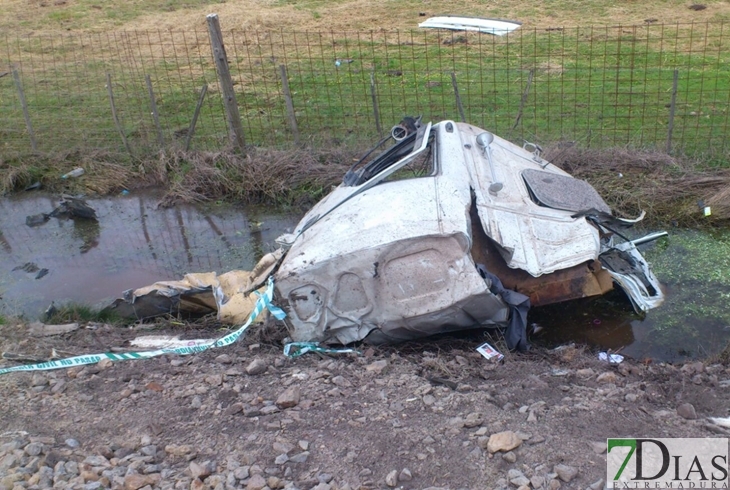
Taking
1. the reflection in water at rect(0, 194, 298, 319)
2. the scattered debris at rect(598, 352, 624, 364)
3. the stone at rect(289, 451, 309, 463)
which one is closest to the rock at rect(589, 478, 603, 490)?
the stone at rect(289, 451, 309, 463)

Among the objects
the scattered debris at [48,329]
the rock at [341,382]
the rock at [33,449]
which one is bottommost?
the scattered debris at [48,329]

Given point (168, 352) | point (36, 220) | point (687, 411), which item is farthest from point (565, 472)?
point (36, 220)

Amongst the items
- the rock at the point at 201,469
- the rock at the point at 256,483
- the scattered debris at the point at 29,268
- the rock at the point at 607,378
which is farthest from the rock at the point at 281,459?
the scattered debris at the point at 29,268

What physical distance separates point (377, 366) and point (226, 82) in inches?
206

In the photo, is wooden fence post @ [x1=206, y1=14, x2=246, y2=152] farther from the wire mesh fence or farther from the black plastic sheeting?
Answer: the black plastic sheeting

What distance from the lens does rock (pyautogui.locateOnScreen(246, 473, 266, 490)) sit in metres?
3.40

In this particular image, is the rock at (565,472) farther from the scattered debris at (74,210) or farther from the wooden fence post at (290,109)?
the scattered debris at (74,210)

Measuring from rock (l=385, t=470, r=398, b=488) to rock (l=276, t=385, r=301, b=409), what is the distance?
2.97 feet

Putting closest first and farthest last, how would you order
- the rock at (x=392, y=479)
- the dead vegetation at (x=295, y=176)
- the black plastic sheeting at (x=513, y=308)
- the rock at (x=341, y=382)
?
the rock at (x=392, y=479), the rock at (x=341, y=382), the black plastic sheeting at (x=513, y=308), the dead vegetation at (x=295, y=176)

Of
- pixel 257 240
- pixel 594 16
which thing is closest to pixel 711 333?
pixel 257 240

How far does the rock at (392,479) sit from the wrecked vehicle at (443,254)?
1.37 meters

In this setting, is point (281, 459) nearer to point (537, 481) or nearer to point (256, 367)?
point (256, 367)

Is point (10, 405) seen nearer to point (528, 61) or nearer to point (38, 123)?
point (38, 123)

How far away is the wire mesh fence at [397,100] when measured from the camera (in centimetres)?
882
